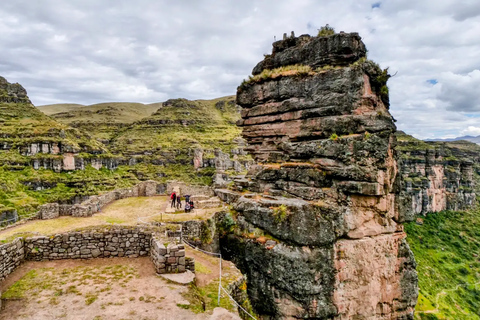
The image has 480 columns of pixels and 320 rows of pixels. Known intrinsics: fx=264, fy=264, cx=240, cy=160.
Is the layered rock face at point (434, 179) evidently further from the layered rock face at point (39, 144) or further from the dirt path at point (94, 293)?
the layered rock face at point (39, 144)

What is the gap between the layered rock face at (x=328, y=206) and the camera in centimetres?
1543

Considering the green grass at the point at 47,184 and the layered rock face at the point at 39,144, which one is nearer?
the green grass at the point at 47,184

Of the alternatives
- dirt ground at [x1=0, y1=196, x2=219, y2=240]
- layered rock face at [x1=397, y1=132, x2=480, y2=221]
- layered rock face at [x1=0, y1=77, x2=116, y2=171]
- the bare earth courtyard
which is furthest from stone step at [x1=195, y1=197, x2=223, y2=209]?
layered rock face at [x1=397, y1=132, x2=480, y2=221]

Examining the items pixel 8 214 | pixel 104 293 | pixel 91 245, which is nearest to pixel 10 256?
pixel 91 245

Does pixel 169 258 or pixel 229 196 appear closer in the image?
pixel 169 258

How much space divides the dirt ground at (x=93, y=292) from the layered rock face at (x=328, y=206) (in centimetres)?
703

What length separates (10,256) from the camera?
29.8 feet

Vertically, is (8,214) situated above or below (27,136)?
below

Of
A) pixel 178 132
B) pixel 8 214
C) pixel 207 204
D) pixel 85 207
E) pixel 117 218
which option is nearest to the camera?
pixel 117 218

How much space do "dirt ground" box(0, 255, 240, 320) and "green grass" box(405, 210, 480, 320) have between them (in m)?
42.1

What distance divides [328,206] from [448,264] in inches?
2368

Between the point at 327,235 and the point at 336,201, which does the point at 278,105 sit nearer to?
the point at 336,201

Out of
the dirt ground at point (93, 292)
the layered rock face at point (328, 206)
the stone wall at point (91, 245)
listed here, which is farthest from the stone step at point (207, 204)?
the dirt ground at point (93, 292)

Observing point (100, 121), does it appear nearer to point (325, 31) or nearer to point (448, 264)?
point (325, 31)
